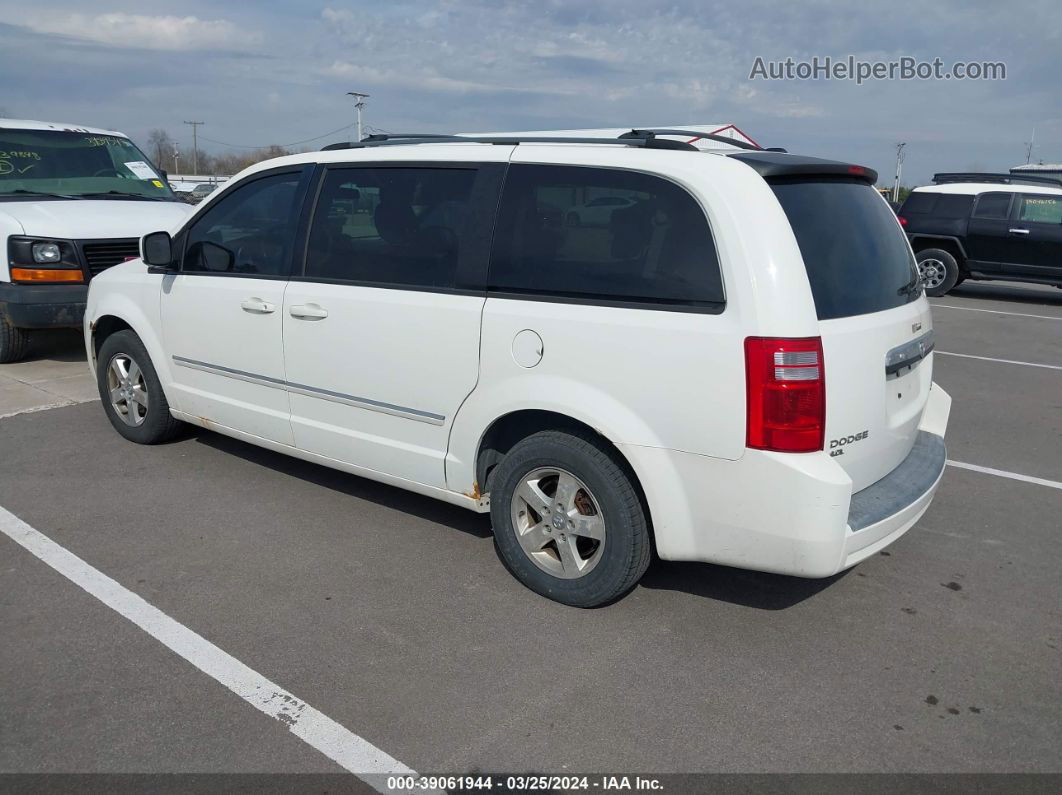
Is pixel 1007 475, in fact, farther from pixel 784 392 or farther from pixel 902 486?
pixel 784 392

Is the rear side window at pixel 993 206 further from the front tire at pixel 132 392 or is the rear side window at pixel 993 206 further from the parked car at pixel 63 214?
the front tire at pixel 132 392

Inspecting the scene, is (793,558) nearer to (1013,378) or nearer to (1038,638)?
(1038,638)

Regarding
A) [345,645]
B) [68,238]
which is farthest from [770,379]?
[68,238]

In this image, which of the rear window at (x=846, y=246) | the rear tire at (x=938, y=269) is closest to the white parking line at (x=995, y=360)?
the rear tire at (x=938, y=269)

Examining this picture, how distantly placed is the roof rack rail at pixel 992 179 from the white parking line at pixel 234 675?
15040mm

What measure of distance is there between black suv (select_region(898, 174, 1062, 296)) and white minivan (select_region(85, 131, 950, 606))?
453 inches

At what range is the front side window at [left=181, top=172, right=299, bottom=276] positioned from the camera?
465 centimetres

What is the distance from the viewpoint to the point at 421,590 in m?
3.92

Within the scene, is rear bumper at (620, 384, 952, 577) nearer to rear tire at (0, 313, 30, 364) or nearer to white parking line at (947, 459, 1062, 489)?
white parking line at (947, 459, 1062, 489)

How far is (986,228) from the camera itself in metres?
14.4

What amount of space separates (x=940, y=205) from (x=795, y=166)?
1295cm

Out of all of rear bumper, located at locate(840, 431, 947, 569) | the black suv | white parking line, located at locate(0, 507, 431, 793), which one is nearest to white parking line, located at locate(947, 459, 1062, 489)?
rear bumper, located at locate(840, 431, 947, 569)

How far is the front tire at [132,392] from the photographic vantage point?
5.51 metres

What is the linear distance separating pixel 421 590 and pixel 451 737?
105 centimetres
